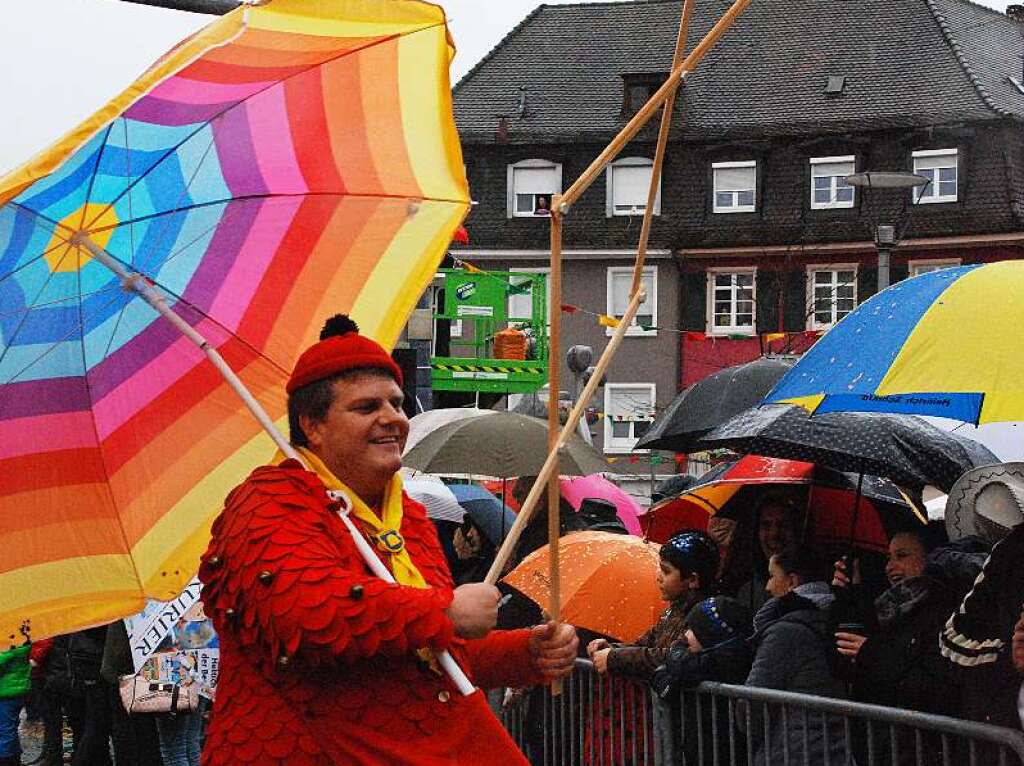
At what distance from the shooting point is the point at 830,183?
162ft

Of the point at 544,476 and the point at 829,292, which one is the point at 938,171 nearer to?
the point at 829,292

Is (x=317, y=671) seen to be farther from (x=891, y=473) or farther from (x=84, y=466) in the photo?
(x=891, y=473)

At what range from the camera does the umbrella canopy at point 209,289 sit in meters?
4.30

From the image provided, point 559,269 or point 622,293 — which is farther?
point 622,293

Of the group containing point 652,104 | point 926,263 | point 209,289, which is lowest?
point 926,263

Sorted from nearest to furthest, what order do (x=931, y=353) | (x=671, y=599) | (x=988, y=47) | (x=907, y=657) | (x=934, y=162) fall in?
(x=931, y=353) → (x=907, y=657) → (x=671, y=599) → (x=934, y=162) → (x=988, y=47)

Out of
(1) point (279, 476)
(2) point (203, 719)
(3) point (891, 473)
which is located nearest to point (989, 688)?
(3) point (891, 473)

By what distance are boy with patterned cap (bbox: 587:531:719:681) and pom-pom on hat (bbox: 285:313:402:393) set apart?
3207 millimetres

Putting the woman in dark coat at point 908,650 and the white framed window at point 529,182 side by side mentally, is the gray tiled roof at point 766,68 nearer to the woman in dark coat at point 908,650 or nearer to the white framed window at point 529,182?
the white framed window at point 529,182

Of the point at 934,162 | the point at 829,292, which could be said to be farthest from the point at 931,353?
the point at 934,162

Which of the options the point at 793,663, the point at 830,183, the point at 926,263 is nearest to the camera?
the point at 793,663

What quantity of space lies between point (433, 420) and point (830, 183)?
40049 millimetres

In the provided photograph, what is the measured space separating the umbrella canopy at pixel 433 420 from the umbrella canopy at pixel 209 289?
5.39 meters

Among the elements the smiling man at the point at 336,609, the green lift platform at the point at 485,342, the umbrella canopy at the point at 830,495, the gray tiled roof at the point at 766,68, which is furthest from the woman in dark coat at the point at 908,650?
the gray tiled roof at the point at 766,68
